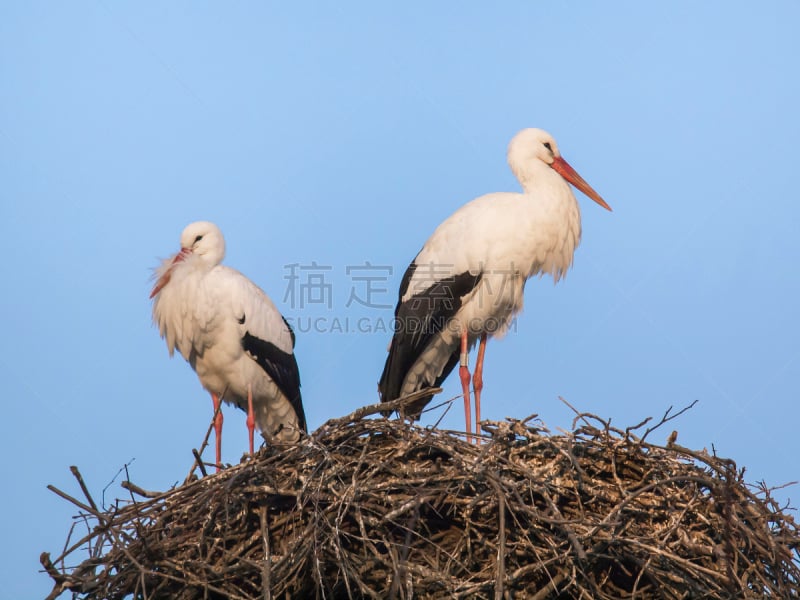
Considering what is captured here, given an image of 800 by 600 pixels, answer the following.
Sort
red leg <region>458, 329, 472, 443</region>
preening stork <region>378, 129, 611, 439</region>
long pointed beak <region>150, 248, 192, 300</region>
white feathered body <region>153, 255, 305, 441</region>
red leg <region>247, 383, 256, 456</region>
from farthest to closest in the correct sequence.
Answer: red leg <region>247, 383, 256, 456</region>
long pointed beak <region>150, 248, 192, 300</region>
white feathered body <region>153, 255, 305, 441</region>
red leg <region>458, 329, 472, 443</region>
preening stork <region>378, 129, 611, 439</region>

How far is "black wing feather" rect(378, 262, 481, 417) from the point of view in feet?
22.4

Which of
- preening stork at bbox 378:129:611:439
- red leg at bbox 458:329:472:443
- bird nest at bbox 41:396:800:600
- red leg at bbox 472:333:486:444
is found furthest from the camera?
red leg at bbox 472:333:486:444

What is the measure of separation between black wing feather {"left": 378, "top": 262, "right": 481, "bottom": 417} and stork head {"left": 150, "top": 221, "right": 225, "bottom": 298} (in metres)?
1.18

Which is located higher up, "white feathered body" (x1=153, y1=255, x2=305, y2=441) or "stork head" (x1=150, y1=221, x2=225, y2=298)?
"stork head" (x1=150, y1=221, x2=225, y2=298)

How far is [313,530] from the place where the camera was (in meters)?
4.94

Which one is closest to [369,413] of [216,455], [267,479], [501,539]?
[267,479]

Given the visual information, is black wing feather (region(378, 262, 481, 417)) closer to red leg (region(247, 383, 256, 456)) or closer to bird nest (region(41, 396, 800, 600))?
red leg (region(247, 383, 256, 456))

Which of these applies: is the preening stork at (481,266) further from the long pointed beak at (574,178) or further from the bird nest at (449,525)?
the bird nest at (449,525)

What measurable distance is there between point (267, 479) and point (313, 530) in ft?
1.13

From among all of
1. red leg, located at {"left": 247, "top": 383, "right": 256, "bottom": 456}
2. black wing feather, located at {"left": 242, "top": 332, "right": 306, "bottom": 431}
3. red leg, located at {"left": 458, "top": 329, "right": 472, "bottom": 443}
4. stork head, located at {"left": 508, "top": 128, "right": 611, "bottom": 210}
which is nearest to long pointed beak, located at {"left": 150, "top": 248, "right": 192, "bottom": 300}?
black wing feather, located at {"left": 242, "top": 332, "right": 306, "bottom": 431}

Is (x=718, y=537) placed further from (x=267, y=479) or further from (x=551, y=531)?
(x=267, y=479)

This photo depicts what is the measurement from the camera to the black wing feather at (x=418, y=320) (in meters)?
6.83

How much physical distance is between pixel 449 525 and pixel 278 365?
2.62 metres

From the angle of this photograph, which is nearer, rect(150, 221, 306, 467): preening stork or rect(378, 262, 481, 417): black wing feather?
rect(378, 262, 481, 417): black wing feather
